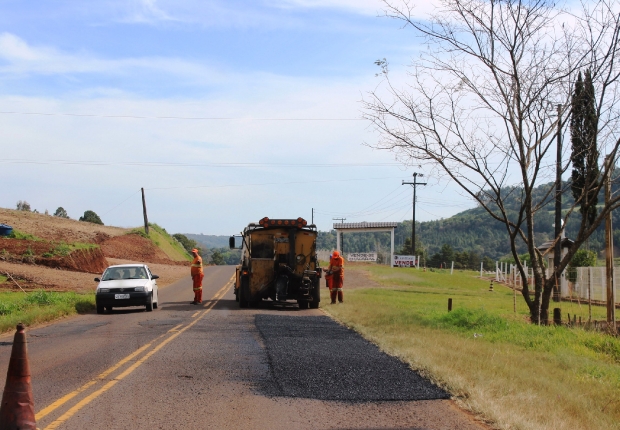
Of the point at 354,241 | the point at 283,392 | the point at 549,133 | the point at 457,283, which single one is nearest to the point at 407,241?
the point at 457,283

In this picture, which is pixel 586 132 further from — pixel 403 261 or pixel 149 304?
pixel 403 261

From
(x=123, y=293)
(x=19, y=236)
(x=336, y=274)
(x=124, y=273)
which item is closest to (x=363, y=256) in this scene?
(x=19, y=236)

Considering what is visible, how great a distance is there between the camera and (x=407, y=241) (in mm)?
109938

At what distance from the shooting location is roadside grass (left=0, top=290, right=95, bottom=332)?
678 inches

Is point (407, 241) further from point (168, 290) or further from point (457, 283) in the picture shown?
point (168, 290)

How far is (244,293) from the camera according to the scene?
75.0 ft

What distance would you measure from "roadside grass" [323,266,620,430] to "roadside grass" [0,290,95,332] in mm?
8061

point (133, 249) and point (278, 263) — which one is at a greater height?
point (133, 249)

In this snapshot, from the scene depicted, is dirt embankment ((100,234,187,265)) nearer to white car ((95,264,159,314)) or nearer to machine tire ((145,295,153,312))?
white car ((95,264,159,314))

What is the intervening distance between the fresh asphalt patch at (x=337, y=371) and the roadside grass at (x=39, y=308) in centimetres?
666

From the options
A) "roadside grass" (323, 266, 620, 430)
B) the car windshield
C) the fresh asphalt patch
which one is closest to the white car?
the car windshield

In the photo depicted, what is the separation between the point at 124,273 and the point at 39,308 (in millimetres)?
3293

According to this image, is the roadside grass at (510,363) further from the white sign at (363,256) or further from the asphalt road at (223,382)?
the white sign at (363,256)

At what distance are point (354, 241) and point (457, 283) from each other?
135 meters
